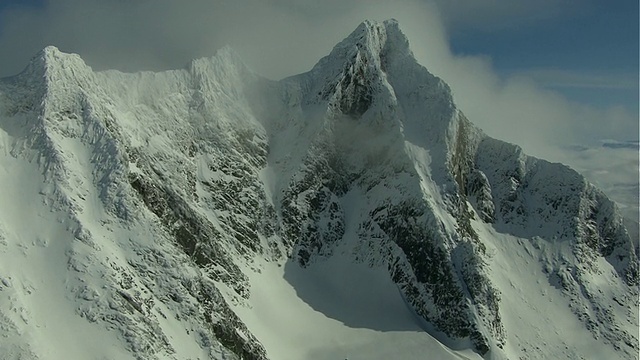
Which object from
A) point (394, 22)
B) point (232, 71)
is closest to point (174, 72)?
point (232, 71)

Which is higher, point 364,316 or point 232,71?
point 232,71

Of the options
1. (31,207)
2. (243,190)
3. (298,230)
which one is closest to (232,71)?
(243,190)

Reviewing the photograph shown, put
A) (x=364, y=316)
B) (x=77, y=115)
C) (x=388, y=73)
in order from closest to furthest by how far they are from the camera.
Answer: (x=77, y=115)
(x=364, y=316)
(x=388, y=73)

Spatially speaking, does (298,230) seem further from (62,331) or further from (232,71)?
(62,331)

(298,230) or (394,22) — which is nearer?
(298,230)

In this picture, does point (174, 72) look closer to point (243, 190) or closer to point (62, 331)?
point (243, 190)

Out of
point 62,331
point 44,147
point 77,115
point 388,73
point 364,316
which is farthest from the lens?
point 388,73

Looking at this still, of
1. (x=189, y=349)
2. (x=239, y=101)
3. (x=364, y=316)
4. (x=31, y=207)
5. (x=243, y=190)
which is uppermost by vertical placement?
(x=239, y=101)
